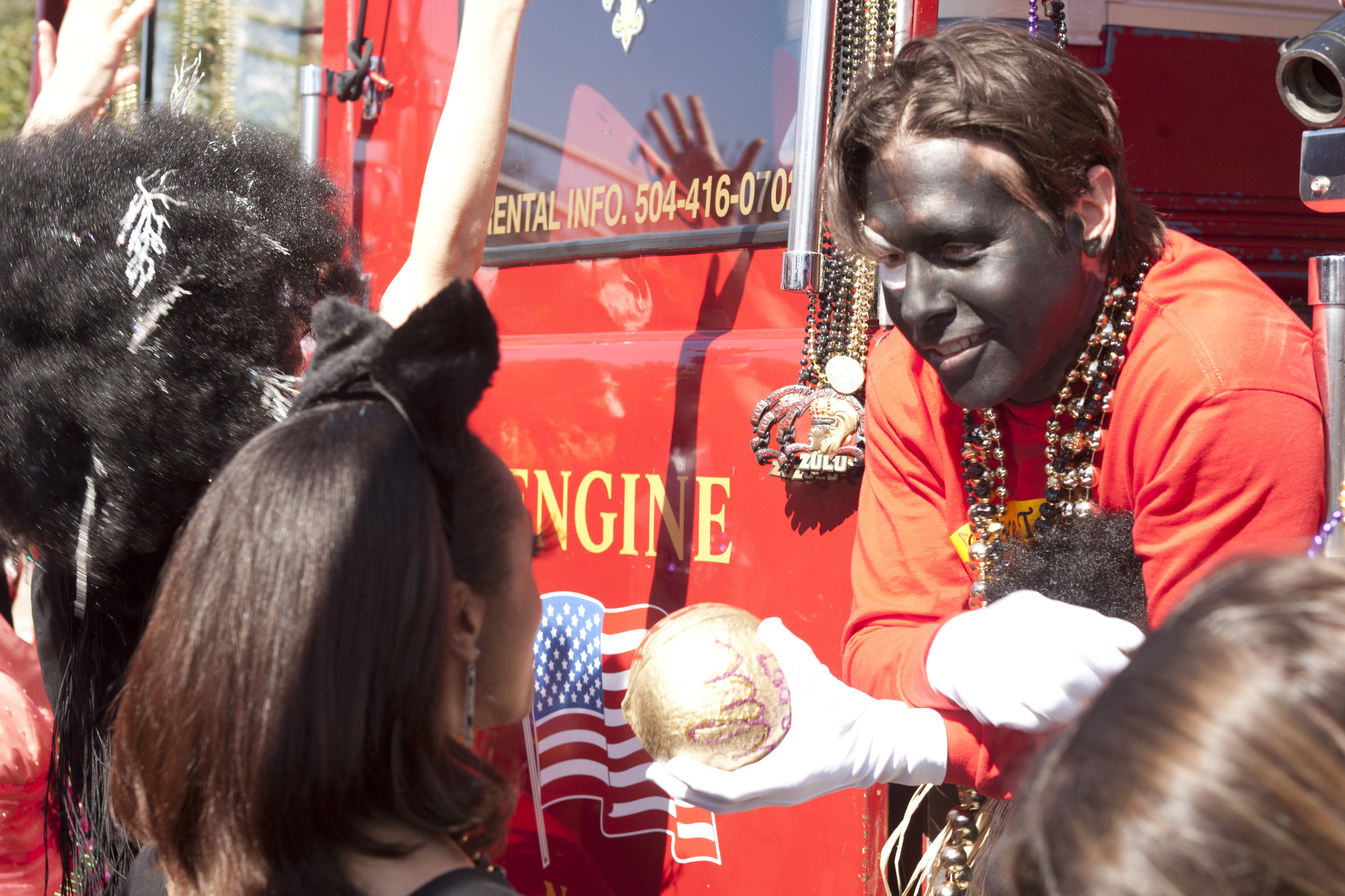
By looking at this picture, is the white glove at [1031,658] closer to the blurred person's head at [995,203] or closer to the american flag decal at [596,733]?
the blurred person's head at [995,203]

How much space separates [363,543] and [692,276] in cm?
125

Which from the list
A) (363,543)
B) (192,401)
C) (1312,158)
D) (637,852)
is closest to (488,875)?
(363,543)

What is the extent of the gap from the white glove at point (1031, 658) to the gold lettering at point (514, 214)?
1.40 meters

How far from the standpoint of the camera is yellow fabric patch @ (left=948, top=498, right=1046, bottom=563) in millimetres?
1789

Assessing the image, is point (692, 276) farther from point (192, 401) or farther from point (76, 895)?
point (76, 895)

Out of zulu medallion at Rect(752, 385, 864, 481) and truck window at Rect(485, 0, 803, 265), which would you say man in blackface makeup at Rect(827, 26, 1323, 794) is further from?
truck window at Rect(485, 0, 803, 265)

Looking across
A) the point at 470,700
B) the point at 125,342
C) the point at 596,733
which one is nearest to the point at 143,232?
the point at 125,342

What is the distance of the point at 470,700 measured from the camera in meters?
1.21

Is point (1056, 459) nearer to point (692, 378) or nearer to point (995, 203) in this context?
point (995, 203)

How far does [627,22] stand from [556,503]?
92cm

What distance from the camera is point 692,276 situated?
7.18ft

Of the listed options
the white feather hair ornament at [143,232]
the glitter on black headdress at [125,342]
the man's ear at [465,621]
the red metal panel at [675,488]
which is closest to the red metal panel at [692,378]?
the red metal panel at [675,488]

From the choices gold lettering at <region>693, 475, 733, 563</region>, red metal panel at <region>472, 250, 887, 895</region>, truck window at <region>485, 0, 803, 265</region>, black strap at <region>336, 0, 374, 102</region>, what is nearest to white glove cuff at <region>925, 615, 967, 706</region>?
red metal panel at <region>472, 250, 887, 895</region>

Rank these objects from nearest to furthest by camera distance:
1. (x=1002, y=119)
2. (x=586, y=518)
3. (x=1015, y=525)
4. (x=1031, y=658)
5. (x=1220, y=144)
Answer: (x=1031, y=658), (x=1002, y=119), (x=1015, y=525), (x=586, y=518), (x=1220, y=144)
